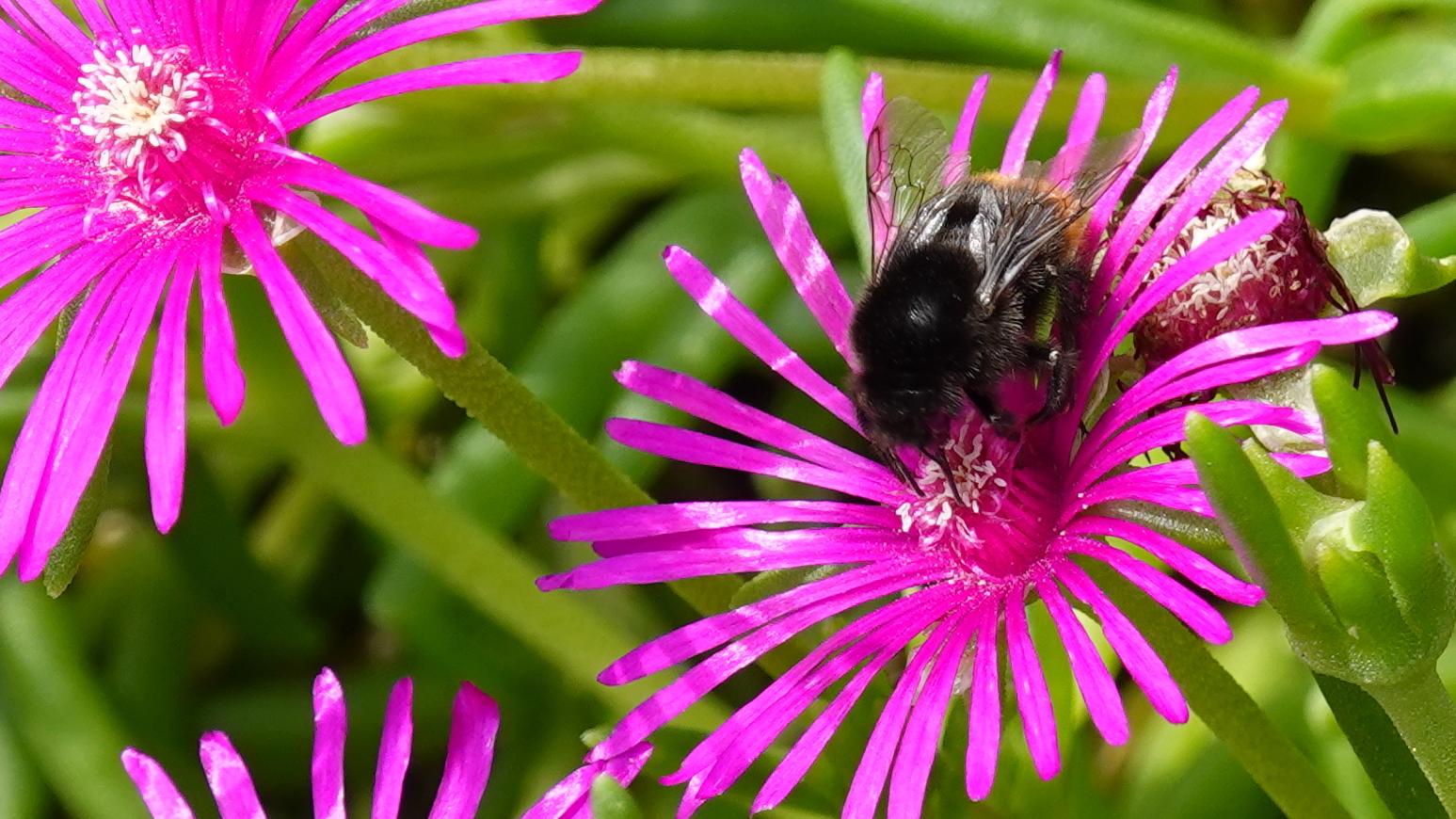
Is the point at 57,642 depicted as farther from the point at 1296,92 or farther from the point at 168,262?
the point at 1296,92

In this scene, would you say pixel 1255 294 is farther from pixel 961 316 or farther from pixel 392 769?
pixel 392 769

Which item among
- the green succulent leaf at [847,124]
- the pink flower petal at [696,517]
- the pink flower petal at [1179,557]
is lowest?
the pink flower petal at [1179,557]

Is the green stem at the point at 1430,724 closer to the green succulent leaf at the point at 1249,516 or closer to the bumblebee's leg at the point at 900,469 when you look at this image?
the green succulent leaf at the point at 1249,516

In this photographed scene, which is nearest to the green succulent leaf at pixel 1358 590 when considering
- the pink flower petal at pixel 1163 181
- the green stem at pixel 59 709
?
the pink flower petal at pixel 1163 181

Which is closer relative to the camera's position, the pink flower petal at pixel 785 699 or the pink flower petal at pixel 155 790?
the pink flower petal at pixel 785 699

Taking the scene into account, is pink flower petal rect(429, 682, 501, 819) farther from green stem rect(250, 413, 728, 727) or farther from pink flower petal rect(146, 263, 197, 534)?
green stem rect(250, 413, 728, 727)

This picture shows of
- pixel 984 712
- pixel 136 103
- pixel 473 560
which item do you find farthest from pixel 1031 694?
pixel 136 103
